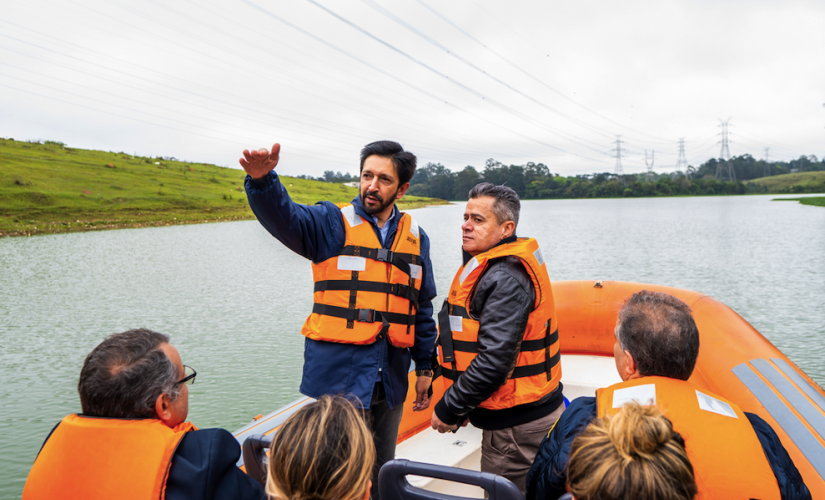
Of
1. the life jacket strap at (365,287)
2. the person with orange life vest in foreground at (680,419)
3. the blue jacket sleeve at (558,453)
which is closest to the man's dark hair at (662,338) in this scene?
the person with orange life vest in foreground at (680,419)

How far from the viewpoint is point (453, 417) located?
1555 millimetres

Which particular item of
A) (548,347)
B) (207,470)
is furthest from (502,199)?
(207,470)

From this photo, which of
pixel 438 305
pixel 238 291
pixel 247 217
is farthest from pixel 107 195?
pixel 438 305

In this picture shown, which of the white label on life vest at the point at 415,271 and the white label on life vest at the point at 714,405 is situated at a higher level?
the white label on life vest at the point at 415,271

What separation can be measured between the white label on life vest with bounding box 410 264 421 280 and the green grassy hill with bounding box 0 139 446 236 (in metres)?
17.9

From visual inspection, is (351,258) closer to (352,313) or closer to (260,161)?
(352,313)

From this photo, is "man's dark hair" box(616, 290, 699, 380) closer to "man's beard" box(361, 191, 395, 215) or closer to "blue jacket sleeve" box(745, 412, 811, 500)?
"blue jacket sleeve" box(745, 412, 811, 500)

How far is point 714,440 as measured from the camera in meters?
1.00

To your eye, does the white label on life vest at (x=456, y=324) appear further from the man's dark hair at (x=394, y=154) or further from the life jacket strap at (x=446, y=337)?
the man's dark hair at (x=394, y=154)

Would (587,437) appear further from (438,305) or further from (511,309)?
(438,305)

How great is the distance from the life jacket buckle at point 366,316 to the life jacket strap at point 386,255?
0.19 meters

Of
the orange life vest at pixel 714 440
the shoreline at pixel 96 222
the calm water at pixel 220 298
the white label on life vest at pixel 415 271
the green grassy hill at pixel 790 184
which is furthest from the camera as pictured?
the green grassy hill at pixel 790 184

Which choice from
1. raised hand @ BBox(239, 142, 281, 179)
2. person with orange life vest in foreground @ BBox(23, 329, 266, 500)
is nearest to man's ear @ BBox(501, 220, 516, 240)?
raised hand @ BBox(239, 142, 281, 179)

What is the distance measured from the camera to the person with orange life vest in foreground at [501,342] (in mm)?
1459
